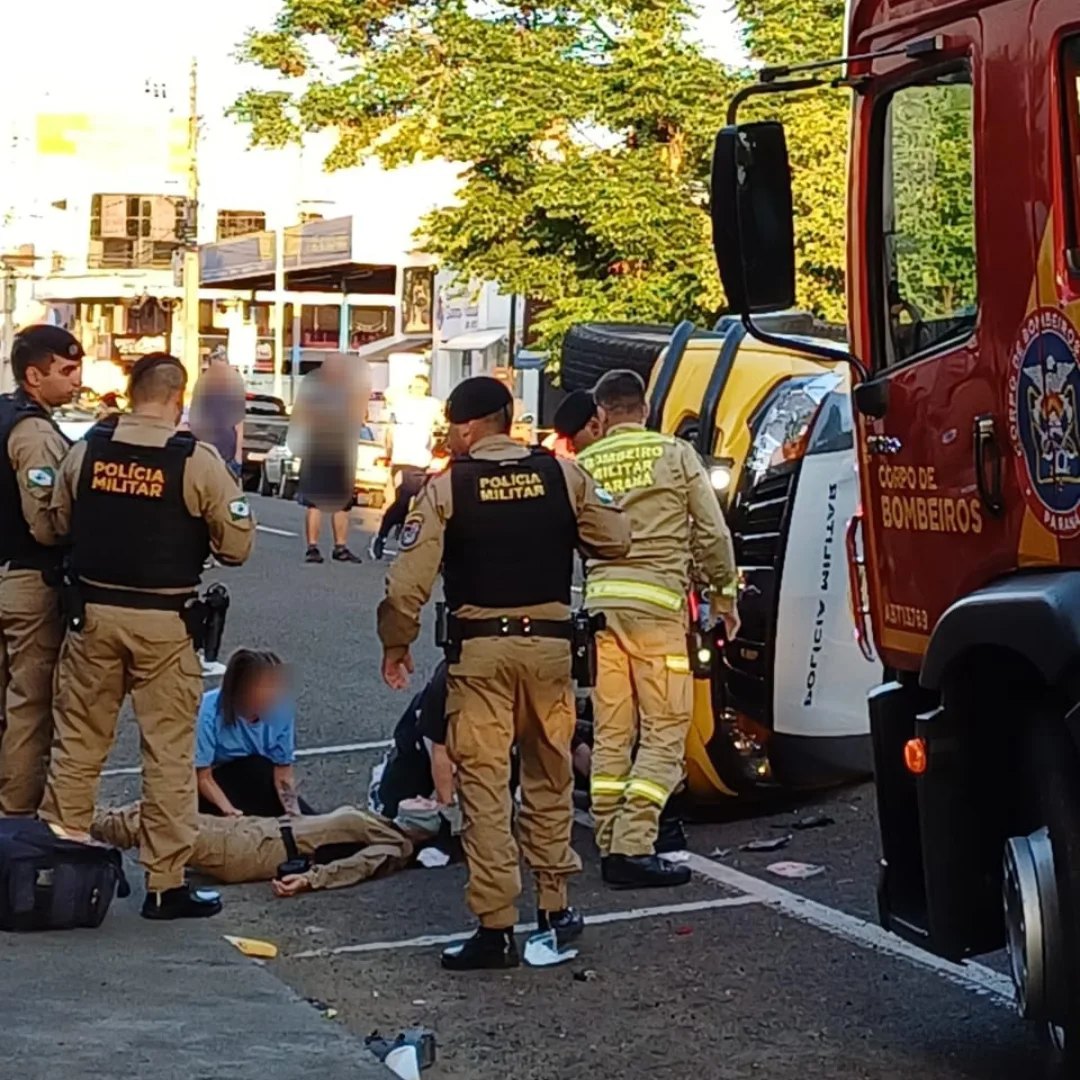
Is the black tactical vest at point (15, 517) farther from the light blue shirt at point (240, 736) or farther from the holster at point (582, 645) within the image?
the holster at point (582, 645)

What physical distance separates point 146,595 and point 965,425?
2923 millimetres

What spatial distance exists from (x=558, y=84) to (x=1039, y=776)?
24101 mm

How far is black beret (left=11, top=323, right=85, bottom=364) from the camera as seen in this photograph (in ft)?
23.2

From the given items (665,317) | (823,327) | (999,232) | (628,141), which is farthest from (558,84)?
(999,232)

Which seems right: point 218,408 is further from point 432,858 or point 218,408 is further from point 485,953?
point 485,953

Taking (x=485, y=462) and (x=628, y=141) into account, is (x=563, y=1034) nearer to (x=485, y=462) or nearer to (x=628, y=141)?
(x=485, y=462)

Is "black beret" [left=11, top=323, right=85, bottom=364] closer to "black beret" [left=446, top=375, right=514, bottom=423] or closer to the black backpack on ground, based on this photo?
"black beret" [left=446, top=375, right=514, bottom=423]

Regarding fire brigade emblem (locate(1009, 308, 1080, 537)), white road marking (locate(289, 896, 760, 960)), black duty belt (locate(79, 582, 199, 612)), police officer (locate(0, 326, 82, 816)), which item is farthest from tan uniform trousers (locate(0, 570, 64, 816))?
fire brigade emblem (locate(1009, 308, 1080, 537))

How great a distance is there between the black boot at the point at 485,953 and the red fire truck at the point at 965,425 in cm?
154

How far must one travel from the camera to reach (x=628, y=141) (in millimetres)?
27891

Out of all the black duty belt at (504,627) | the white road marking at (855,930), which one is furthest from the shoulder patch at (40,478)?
the white road marking at (855,930)

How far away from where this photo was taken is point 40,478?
22.1 ft

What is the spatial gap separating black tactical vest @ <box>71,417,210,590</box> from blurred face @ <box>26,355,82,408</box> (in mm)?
726

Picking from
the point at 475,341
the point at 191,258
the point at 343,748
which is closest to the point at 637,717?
the point at 343,748
